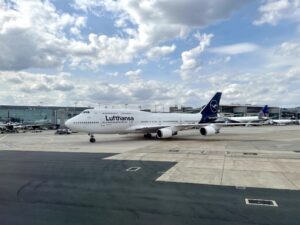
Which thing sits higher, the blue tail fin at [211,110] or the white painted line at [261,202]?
the blue tail fin at [211,110]

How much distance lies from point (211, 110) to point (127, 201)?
43001 mm

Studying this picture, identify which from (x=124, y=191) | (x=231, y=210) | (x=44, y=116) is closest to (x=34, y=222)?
(x=124, y=191)

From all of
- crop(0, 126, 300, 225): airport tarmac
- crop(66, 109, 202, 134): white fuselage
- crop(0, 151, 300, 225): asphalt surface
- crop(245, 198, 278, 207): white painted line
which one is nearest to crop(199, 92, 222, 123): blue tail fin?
crop(66, 109, 202, 134): white fuselage

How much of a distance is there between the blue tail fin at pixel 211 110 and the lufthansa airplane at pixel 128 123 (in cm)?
493

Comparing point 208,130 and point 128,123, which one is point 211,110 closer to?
point 208,130

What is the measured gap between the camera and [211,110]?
50.7m

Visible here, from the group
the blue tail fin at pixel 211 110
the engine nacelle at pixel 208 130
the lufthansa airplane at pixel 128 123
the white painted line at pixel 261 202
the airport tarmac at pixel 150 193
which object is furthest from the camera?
the blue tail fin at pixel 211 110

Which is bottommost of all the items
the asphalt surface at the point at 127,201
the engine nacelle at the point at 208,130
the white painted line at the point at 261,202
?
the white painted line at the point at 261,202

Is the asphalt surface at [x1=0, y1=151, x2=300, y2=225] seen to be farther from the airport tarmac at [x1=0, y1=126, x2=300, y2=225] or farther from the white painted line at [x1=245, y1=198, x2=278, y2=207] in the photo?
the white painted line at [x1=245, y1=198, x2=278, y2=207]

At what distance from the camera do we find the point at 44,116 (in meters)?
148

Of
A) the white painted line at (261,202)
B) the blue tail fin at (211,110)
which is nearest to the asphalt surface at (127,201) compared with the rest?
the white painted line at (261,202)

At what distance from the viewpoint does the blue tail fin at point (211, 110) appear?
1967 inches

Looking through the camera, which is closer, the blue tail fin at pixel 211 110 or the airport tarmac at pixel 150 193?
the airport tarmac at pixel 150 193

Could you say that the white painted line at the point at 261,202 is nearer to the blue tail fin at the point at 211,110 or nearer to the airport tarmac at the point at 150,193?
the airport tarmac at the point at 150,193
